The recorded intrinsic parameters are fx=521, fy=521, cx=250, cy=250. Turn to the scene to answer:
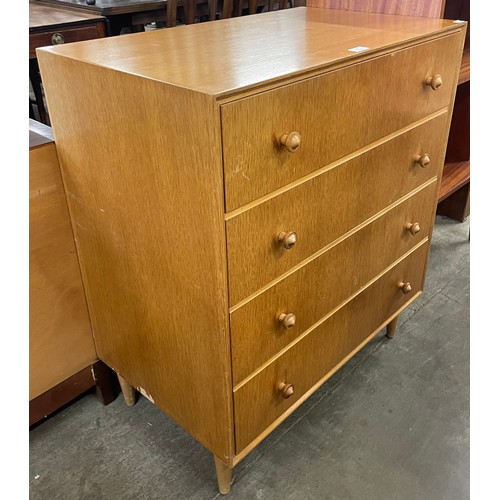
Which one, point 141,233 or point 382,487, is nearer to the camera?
point 141,233

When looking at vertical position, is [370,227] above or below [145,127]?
below

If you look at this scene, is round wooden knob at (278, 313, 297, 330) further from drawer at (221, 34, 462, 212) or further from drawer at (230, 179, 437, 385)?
drawer at (221, 34, 462, 212)

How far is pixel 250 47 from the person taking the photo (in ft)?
3.26

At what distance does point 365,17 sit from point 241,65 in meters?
0.59

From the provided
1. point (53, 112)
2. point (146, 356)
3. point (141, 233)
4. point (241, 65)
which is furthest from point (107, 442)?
point (241, 65)

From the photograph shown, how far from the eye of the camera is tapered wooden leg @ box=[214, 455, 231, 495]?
45.1 inches

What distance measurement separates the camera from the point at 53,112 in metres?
1.03

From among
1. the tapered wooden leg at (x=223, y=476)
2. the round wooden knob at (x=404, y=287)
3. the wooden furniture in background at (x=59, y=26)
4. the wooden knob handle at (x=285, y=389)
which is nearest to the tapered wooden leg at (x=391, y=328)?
the round wooden knob at (x=404, y=287)

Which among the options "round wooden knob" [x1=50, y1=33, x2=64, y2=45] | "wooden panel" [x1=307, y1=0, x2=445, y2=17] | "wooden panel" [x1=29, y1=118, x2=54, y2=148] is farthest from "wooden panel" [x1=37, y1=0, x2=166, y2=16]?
"wooden panel" [x1=29, y1=118, x2=54, y2=148]

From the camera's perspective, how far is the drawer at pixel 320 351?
1.07 meters

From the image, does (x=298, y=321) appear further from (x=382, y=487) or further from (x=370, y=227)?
(x=382, y=487)

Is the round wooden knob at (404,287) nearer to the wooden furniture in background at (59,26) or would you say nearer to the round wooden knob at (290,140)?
the round wooden knob at (290,140)

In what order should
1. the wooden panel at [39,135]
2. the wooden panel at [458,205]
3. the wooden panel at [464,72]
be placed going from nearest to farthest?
the wooden panel at [39,135] < the wooden panel at [464,72] < the wooden panel at [458,205]

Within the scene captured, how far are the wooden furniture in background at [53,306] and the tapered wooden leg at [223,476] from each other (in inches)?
16.6
